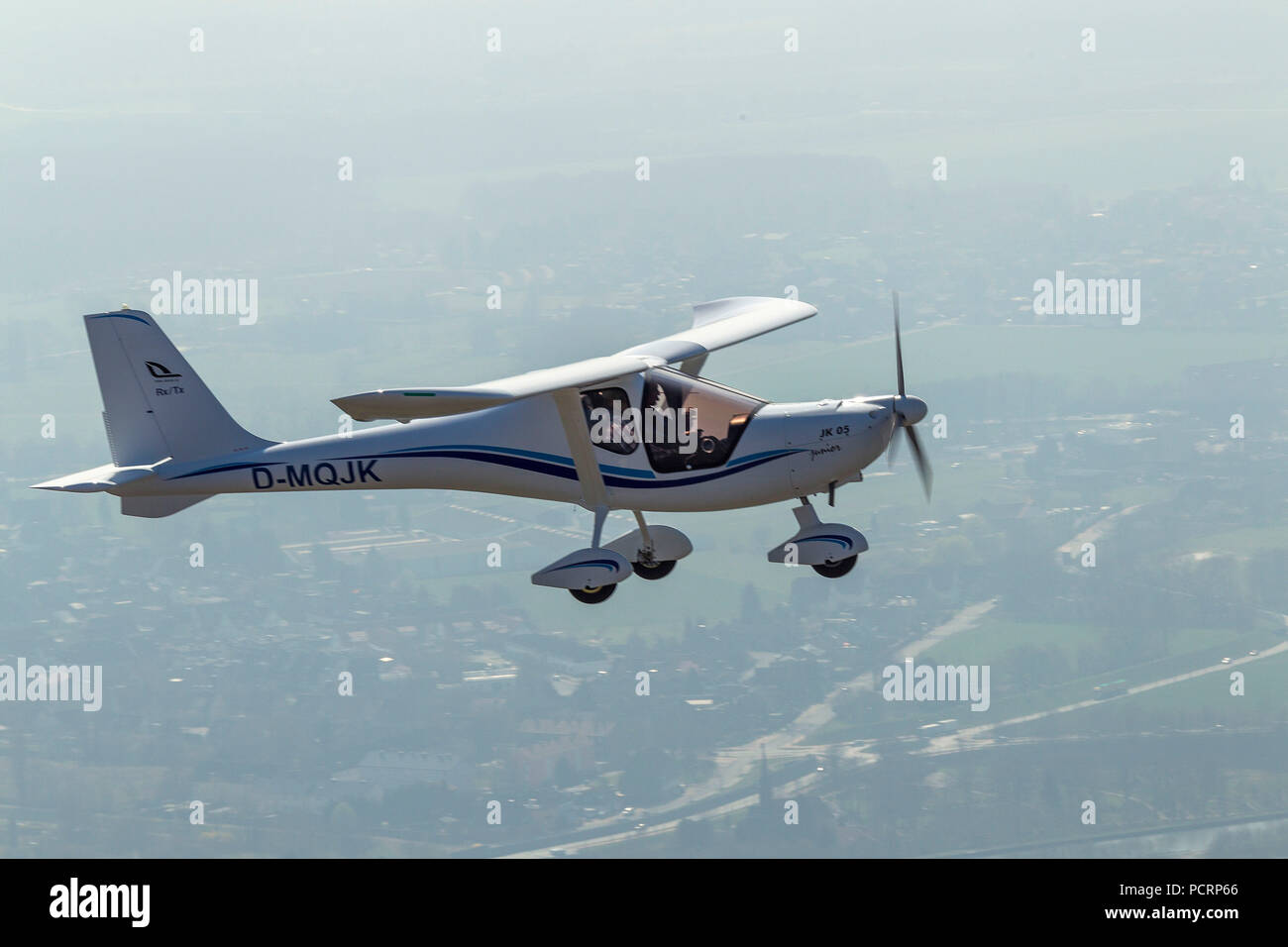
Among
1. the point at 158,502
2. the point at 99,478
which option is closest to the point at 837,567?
the point at 158,502

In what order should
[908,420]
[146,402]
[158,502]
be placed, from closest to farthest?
[908,420]
[146,402]
[158,502]

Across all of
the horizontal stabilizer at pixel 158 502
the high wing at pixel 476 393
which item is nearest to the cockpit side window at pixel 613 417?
the high wing at pixel 476 393

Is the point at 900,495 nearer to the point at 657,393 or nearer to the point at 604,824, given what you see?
the point at 604,824

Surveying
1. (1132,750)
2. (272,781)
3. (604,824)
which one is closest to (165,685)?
(272,781)

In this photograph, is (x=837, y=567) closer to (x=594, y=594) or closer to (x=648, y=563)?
(x=648, y=563)

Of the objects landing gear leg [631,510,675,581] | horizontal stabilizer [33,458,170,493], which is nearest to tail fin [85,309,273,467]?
horizontal stabilizer [33,458,170,493]

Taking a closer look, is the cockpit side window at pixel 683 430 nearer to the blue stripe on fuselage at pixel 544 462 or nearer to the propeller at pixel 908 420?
the blue stripe on fuselage at pixel 544 462
